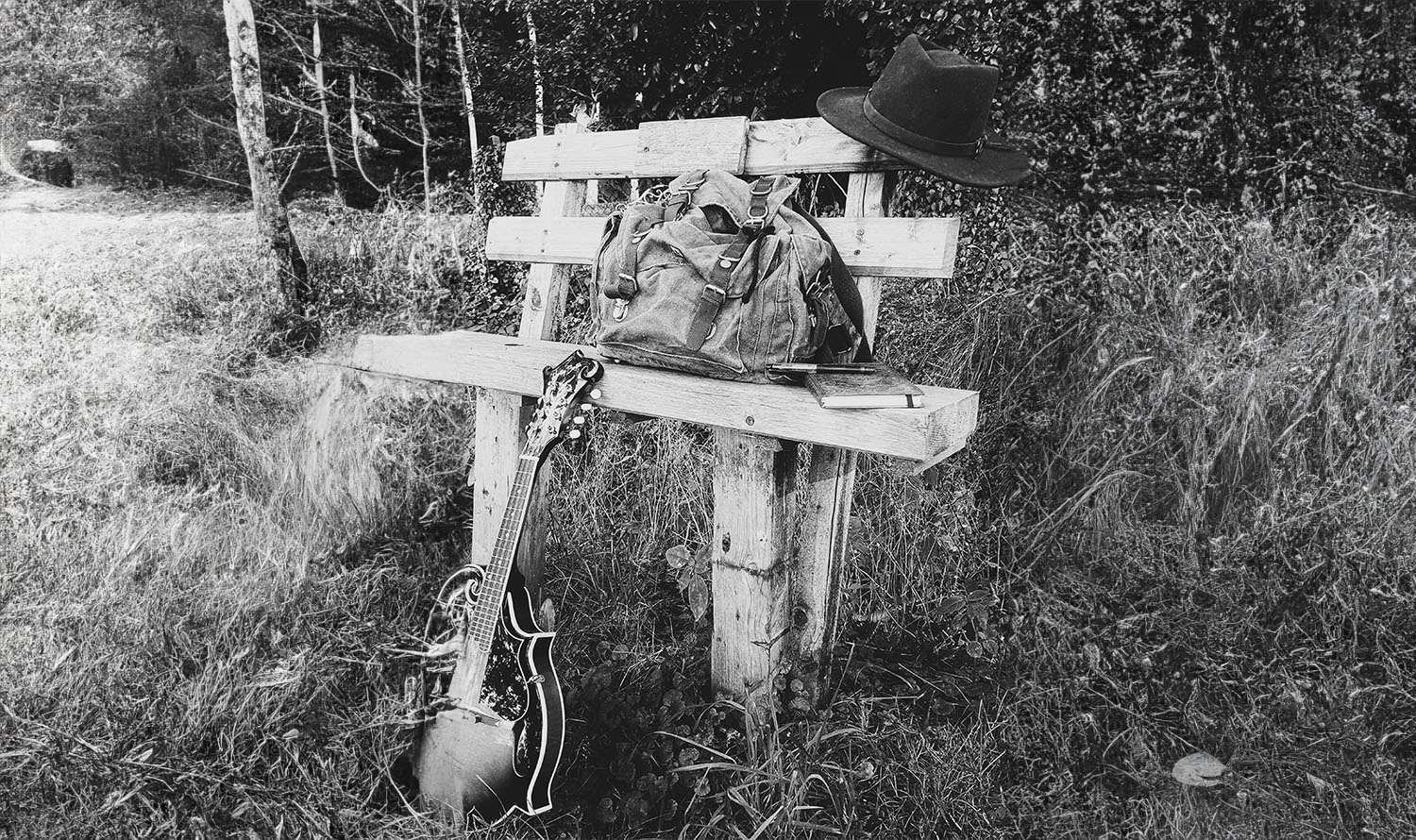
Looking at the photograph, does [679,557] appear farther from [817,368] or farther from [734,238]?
[734,238]

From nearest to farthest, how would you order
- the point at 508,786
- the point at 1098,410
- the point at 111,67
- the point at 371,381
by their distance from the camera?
the point at 508,786, the point at 1098,410, the point at 111,67, the point at 371,381

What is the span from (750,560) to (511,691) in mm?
649

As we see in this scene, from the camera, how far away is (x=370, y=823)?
2133 millimetres

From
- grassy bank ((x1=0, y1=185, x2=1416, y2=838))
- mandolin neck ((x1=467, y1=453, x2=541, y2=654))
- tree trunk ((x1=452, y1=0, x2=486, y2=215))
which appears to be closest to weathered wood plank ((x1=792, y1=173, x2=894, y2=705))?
grassy bank ((x1=0, y1=185, x2=1416, y2=838))

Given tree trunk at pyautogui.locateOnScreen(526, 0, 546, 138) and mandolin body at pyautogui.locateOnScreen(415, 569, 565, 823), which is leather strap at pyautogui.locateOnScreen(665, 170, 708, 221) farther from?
tree trunk at pyautogui.locateOnScreen(526, 0, 546, 138)

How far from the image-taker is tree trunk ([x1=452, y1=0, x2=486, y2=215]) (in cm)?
412

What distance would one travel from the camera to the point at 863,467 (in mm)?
2900

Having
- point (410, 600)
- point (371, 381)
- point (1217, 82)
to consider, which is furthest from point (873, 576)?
point (1217, 82)

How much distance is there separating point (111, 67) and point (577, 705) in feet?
9.88

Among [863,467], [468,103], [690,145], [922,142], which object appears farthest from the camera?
[468,103]

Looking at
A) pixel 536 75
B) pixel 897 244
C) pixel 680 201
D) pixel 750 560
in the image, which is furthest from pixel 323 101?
pixel 750 560

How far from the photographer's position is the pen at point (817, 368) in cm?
189

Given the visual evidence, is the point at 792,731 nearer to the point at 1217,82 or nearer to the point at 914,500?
the point at 914,500

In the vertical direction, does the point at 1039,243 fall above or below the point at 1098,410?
above
